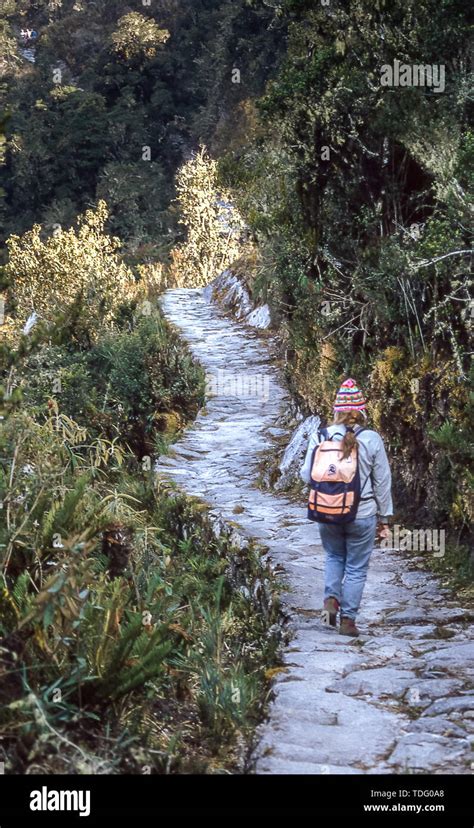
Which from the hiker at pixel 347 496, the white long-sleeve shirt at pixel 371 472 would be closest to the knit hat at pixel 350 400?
the hiker at pixel 347 496

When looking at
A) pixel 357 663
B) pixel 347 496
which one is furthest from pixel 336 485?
pixel 357 663

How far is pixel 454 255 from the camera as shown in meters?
5.92

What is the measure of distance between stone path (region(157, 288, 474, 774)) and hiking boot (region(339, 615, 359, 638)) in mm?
55

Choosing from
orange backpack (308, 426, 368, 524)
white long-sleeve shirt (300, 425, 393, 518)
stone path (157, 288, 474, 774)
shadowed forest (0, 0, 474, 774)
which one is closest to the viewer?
stone path (157, 288, 474, 774)

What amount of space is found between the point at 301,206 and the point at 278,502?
2.44 meters

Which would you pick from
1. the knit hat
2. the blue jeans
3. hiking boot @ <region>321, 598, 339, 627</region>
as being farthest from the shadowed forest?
the knit hat

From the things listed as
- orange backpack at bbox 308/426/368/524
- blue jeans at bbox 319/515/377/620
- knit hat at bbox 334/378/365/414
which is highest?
knit hat at bbox 334/378/365/414

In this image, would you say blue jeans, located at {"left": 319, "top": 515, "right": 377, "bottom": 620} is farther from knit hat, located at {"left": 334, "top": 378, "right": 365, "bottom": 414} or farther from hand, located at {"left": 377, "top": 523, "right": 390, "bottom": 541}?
knit hat, located at {"left": 334, "top": 378, "right": 365, "bottom": 414}

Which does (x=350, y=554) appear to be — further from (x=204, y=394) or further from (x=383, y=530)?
(x=204, y=394)

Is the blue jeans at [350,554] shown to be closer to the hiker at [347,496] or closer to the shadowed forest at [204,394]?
the hiker at [347,496]

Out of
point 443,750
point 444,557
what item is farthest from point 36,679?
point 444,557

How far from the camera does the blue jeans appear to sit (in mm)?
5020

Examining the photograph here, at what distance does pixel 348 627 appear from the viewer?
5.00 m

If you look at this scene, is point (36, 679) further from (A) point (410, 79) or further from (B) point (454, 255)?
(A) point (410, 79)
